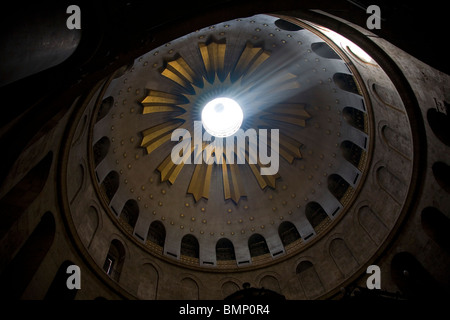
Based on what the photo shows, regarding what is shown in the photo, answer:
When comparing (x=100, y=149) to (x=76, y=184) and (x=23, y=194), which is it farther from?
(x=23, y=194)

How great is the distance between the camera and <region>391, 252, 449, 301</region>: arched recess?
1034cm

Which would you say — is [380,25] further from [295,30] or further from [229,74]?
[229,74]

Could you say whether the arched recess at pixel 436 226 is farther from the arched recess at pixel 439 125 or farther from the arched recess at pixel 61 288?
the arched recess at pixel 61 288

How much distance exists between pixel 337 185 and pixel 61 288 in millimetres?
13340

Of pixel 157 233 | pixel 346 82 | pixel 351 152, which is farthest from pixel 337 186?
pixel 157 233

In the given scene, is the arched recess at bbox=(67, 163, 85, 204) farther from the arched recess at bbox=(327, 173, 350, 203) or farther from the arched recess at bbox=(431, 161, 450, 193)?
the arched recess at bbox=(431, 161, 450, 193)

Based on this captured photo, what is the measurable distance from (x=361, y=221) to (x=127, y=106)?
12.2m

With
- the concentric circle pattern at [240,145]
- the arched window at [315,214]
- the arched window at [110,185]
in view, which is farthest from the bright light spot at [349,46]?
the arched window at [110,185]

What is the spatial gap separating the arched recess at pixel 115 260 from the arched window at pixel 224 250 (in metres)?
5.42

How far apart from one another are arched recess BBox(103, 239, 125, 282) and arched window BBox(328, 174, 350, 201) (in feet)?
35.7

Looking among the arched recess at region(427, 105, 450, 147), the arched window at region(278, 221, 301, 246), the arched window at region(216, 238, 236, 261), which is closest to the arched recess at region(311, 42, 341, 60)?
the arched recess at region(427, 105, 450, 147)

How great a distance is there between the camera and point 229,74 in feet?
56.0

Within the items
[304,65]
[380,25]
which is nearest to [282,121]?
[304,65]

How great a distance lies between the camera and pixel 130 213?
16.0 meters
